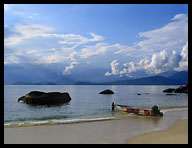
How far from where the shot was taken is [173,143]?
37.5 feet

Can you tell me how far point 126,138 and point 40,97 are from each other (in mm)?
36838

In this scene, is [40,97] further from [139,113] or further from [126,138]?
[126,138]

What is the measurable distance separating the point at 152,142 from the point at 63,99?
41948 millimetres
